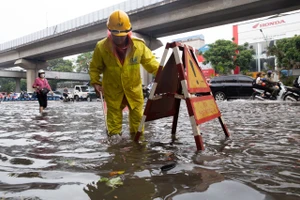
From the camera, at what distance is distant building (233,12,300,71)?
38.5m

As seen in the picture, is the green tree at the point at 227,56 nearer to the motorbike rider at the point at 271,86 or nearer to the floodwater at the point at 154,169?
the motorbike rider at the point at 271,86

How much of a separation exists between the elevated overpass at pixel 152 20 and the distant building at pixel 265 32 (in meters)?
19.3

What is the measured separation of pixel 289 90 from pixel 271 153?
9342 millimetres

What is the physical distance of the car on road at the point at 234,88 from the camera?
596 inches

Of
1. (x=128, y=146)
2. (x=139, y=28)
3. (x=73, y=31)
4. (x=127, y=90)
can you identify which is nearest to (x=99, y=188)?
(x=128, y=146)

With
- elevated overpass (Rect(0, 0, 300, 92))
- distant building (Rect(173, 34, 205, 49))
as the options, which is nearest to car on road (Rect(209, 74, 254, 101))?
elevated overpass (Rect(0, 0, 300, 92))

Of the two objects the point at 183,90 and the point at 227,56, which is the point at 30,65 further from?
the point at 183,90

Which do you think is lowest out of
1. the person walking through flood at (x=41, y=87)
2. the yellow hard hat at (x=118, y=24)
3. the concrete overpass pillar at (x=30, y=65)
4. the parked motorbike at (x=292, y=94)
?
the parked motorbike at (x=292, y=94)

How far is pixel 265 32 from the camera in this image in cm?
4078

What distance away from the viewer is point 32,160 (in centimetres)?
262

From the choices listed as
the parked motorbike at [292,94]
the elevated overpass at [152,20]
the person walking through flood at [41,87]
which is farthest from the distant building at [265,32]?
the person walking through flood at [41,87]

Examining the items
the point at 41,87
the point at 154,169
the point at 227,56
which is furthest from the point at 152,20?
A: the point at 154,169

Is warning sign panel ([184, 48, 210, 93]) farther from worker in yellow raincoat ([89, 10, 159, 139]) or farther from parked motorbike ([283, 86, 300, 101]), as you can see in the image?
parked motorbike ([283, 86, 300, 101])

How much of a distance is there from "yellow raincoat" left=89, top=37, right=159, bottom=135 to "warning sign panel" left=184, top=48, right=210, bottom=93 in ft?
1.74
